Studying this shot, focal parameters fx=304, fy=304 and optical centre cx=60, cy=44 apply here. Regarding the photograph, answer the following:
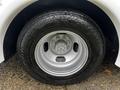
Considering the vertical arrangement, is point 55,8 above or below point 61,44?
above

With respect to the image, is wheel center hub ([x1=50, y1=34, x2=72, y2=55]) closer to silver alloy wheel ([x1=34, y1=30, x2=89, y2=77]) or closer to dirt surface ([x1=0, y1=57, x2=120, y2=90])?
silver alloy wheel ([x1=34, y1=30, x2=89, y2=77])

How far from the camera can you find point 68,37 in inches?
134

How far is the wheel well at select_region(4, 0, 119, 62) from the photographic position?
3.11 meters

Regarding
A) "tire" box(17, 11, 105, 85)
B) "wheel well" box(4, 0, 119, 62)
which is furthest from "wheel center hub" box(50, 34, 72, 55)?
"wheel well" box(4, 0, 119, 62)

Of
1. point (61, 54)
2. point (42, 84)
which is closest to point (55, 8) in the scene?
point (61, 54)

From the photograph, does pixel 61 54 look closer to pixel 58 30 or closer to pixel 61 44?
pixel 61 44

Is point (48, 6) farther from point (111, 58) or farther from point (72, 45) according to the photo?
point (111, 58)

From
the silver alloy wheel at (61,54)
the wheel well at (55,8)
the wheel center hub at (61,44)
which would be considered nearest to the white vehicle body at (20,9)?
the wheel well at (55,8)

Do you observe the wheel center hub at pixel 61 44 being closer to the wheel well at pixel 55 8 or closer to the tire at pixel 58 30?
the tire at pixel 58 30

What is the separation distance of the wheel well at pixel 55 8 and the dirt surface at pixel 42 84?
35cm

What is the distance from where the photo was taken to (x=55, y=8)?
10.3 ft

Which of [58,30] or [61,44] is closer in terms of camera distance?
[58,30]

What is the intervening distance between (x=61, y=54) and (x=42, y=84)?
406 mm

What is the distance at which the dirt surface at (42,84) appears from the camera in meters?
3.44
